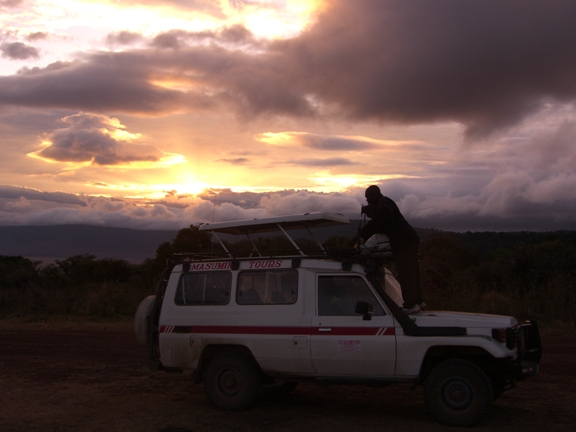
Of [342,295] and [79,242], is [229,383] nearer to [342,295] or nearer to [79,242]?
[342,295]

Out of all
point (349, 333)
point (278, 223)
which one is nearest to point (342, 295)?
point (349, 333)

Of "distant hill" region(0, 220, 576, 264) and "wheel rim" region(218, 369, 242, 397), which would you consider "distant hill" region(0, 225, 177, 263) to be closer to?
"distant hill" region(0, 220, 576, 264)

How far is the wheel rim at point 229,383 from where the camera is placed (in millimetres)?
8786

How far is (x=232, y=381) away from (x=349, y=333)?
1899mm

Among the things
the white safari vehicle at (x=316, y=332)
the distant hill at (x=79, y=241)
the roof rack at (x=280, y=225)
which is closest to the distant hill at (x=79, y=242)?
the distant hill at (x=79, y=241)

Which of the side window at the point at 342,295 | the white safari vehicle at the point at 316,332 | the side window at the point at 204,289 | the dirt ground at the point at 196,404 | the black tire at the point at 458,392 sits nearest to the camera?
the black tire at the point at 458,392

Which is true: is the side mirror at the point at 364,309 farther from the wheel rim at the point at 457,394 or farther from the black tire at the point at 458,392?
the wheel rim at the point at 457,394

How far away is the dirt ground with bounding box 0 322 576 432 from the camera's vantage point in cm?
816

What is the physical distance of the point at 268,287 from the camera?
8.79m

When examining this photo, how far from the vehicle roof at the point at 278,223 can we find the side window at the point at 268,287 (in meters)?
0.76

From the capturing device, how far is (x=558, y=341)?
48.2ft

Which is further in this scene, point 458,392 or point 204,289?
point 204,289

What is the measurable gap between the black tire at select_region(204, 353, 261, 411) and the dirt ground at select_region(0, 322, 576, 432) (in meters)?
0.18

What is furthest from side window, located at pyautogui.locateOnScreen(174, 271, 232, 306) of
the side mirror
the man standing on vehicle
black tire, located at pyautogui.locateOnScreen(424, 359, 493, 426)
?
black tire, located at pyautogui.locateOnScreen(424, 359, 493, 426)
